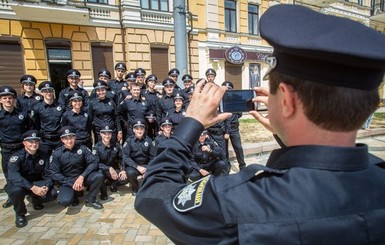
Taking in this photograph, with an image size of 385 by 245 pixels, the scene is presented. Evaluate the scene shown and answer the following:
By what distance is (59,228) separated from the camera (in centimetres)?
371

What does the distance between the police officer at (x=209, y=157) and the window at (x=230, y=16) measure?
10947 mm

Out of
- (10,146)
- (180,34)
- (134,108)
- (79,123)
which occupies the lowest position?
(10,146)

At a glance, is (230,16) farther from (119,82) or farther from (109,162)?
(109,162)

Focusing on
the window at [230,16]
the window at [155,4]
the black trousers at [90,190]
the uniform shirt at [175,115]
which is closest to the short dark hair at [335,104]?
the black trousers at [90,190]

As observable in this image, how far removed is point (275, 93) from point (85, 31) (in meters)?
11.9

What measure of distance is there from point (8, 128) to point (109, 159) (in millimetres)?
1836

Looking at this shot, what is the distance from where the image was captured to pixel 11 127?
187 inches

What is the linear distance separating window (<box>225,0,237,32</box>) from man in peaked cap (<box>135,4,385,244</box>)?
1489 centimetres

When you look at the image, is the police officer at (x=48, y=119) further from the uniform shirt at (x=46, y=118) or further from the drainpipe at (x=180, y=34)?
the drainpipe at (x=180, y=34)

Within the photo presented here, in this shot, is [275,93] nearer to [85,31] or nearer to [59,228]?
[59,228]

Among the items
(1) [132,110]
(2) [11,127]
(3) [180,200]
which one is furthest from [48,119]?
(3) [180,200]

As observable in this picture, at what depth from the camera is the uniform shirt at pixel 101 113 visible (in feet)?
19.2

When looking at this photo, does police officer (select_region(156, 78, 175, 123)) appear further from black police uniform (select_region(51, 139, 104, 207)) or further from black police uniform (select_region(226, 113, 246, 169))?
black police uniform (select_region(51, 139, 104, 207))

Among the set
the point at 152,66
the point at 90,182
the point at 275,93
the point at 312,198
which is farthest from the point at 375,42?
the point at 152,66
